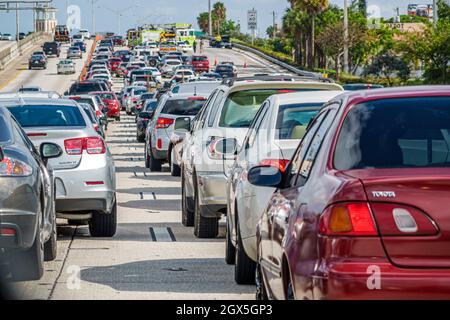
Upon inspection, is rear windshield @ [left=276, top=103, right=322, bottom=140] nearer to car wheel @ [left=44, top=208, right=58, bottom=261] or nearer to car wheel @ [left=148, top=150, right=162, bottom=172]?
car wheel @ [left=44, top=208, right=58, bottom=261]

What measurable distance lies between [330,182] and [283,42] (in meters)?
182

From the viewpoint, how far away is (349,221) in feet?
21.5

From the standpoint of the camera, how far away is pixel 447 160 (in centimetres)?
737

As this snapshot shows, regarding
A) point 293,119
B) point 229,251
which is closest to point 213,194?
point 229,251

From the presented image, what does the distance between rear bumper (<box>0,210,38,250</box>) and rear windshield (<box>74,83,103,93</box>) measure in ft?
152

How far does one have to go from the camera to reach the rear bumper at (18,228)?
10.6 metres

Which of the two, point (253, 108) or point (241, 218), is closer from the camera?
point (241, 218)

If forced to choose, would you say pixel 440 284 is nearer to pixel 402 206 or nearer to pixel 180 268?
pixel 402 206

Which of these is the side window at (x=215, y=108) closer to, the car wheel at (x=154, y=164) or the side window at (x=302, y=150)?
the side window at (x=302, y=150)

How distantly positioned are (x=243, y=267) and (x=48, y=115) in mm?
5443

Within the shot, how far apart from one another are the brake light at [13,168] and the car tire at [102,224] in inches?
176

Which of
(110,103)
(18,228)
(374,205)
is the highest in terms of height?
(374,205)

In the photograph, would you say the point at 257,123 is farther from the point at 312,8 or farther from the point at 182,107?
the point at 312,8
